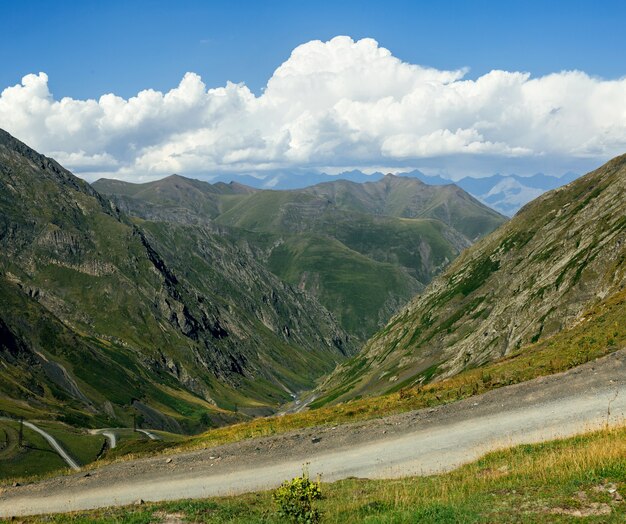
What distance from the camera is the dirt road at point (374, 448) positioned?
25.1 metres

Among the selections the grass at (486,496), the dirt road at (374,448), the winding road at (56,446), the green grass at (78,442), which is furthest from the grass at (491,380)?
the green grass at (78,442)

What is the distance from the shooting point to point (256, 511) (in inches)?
723

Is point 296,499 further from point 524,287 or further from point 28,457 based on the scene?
point 524,287

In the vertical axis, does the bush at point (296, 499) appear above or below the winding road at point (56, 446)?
above

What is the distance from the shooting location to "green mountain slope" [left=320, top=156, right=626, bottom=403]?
10881 centimetres

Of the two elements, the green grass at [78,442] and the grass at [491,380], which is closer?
the grass at [491,380]

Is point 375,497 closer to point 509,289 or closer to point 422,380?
point 422,380

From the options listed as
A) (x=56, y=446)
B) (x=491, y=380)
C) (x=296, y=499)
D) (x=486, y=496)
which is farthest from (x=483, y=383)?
(x=56, y=446)

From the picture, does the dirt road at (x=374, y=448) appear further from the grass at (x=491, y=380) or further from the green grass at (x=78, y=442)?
the green grass at (x=78, y=442)

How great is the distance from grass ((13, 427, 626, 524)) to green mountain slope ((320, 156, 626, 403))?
72941mm

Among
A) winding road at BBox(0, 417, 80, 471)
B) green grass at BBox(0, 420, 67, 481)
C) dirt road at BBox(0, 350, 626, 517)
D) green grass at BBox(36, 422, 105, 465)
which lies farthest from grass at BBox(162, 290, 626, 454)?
green grass at BBox(36, 422, 105, 465)

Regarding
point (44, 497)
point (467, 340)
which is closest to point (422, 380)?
point (467, 340)

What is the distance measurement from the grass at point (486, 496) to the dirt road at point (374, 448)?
3308 millimetres

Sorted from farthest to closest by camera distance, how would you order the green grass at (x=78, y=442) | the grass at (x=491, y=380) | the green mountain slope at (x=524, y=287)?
1. the green grass at (x=78, y=442)
2. the green mountain slope at (x=524, y=287)
3. the grass at (x=491, y=380)
